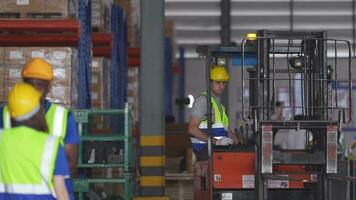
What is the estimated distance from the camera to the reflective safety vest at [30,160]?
15.2ft

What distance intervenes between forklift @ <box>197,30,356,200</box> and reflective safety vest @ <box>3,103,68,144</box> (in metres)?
2.52

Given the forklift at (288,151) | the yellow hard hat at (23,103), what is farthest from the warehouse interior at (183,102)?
the yellow hard hat at (23,103)

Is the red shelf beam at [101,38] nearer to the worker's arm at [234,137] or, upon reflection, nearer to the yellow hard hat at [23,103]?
the worker's arm at [234,137]

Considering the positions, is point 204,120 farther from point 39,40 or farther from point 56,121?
point 56,121

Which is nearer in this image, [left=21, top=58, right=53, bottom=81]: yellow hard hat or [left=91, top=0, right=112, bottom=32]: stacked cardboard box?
[left=21, top=58, right=53, bottom=81]: yellow hard hat

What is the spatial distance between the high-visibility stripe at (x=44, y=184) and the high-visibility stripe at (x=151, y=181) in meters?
5.67

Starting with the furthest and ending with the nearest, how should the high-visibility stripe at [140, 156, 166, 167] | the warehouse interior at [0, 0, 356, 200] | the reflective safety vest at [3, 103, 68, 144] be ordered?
1. the high-visibility stripe at [140, 156, 166, 167]
2. the warehouse interior at [0, 0, 356, 200]
3. the reflective safety vest at [3, 103, 68, 144]

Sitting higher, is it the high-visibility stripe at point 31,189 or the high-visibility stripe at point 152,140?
the high-visibility stripe at point 31,189

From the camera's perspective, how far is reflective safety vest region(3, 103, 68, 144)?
4957mm

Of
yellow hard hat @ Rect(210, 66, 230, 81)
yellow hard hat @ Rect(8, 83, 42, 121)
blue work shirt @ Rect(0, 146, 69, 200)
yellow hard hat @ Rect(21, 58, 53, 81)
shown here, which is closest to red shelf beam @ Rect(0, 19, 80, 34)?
yellow hard hat @ Rect(210, 66, 230, 81)

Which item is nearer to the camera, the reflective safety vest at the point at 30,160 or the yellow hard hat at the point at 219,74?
the reflective safety vest at the point at 30,160

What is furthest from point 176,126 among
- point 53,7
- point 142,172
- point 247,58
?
point 247,58

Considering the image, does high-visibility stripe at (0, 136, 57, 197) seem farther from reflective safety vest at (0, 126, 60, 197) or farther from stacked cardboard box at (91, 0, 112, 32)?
stacked cardboard box at (91, 0, 112, 32)

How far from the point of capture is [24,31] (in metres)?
9.22
